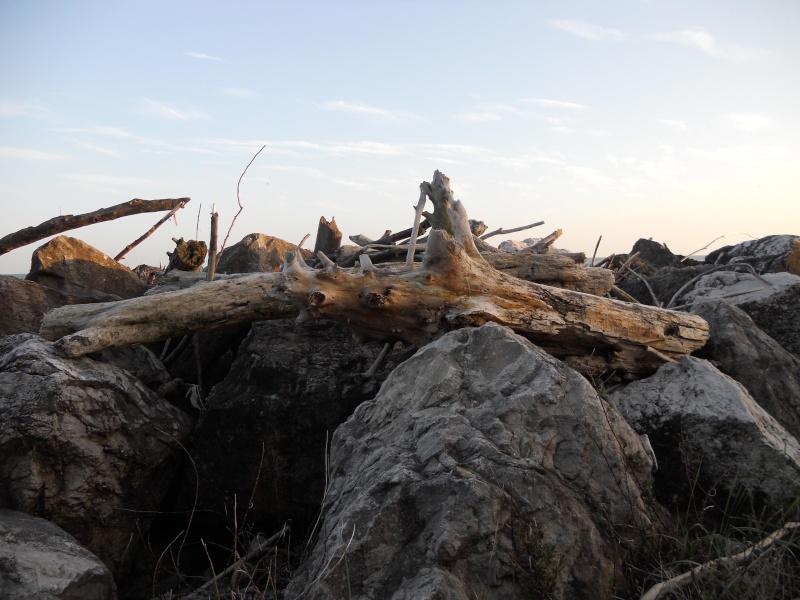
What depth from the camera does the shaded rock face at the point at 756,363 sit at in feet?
16.2

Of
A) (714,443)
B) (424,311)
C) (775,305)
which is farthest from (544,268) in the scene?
(775,305)

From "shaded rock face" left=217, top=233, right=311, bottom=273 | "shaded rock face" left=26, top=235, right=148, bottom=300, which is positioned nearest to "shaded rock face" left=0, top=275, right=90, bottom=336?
"shaded rock face" left=26, top=235, right=148, bottom=300

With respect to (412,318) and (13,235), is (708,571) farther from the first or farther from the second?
(13,235)

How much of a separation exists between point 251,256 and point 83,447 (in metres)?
3.48

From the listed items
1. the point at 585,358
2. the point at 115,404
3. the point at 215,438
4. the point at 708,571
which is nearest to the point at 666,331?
the point at 585,358

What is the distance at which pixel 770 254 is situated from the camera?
323 inches

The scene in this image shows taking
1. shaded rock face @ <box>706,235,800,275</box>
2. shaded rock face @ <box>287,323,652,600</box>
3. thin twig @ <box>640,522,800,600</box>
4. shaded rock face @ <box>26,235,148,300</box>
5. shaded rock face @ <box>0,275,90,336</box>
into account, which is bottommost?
thin twig @ <box>640,522,800,600</box>

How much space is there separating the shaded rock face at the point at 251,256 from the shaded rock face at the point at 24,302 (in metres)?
1.78

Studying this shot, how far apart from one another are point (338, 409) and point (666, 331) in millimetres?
2361

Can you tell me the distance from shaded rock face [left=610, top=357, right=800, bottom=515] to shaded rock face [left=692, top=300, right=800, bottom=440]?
0.59 meters

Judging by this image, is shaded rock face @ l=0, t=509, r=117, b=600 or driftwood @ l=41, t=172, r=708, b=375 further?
driftwood @ l=41, t=172, r=708, b=375

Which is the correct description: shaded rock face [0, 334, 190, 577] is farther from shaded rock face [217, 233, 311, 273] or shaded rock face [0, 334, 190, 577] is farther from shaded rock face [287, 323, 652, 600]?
shaded rock face [217, 233, 311, 273]

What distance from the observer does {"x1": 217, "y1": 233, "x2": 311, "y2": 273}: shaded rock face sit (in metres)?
7.49

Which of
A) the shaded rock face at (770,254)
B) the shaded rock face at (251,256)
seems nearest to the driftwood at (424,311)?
the shaded rock face at (251,256)
